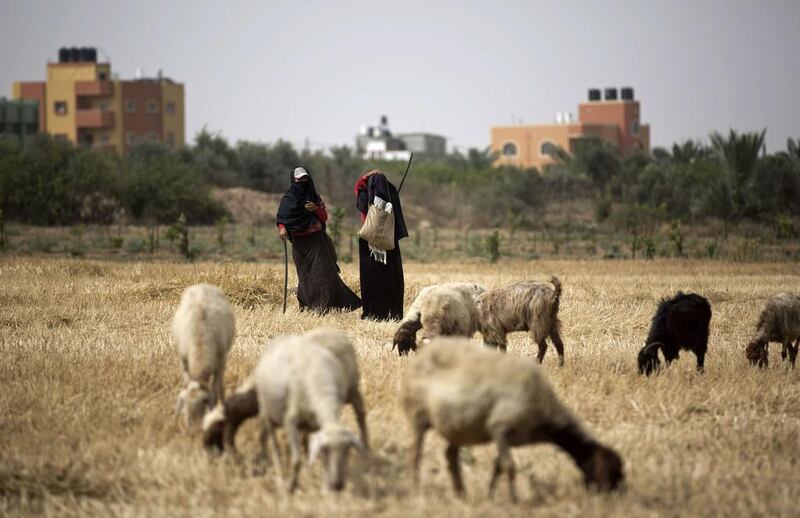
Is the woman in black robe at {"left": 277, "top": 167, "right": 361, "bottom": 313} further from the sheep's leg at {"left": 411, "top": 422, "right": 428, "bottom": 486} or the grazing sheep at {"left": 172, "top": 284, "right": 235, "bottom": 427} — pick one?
the sheep's leg at {"left": 411, "top": 422, "right": 428, "bottom": 486}

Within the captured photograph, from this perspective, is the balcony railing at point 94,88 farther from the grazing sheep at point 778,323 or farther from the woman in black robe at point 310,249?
the grazing sheep at point 778,323

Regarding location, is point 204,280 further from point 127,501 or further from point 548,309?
point 127,501

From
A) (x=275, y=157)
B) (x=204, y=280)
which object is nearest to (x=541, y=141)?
(x=275, y=157)

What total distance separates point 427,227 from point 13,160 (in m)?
19.1

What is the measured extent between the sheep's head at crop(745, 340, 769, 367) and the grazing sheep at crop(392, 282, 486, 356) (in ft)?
9.95

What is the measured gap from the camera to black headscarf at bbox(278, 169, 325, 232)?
15039mm

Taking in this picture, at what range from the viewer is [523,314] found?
11000 mm

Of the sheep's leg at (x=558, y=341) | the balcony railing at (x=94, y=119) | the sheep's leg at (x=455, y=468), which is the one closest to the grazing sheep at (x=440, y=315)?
the sheep's leg at (x=558, y=341)

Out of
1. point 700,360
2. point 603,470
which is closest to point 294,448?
point 603,470

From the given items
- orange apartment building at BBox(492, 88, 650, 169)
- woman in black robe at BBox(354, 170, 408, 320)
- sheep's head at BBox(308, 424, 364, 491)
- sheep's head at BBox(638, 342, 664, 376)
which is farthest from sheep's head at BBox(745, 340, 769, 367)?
orange apartment building at BBox(492, 88, 650, 169)

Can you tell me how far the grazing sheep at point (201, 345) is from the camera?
7797 millimetres

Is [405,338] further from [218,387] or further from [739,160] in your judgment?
[739,160]

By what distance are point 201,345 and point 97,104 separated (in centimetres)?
7981

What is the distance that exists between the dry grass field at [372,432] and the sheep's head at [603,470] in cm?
8
